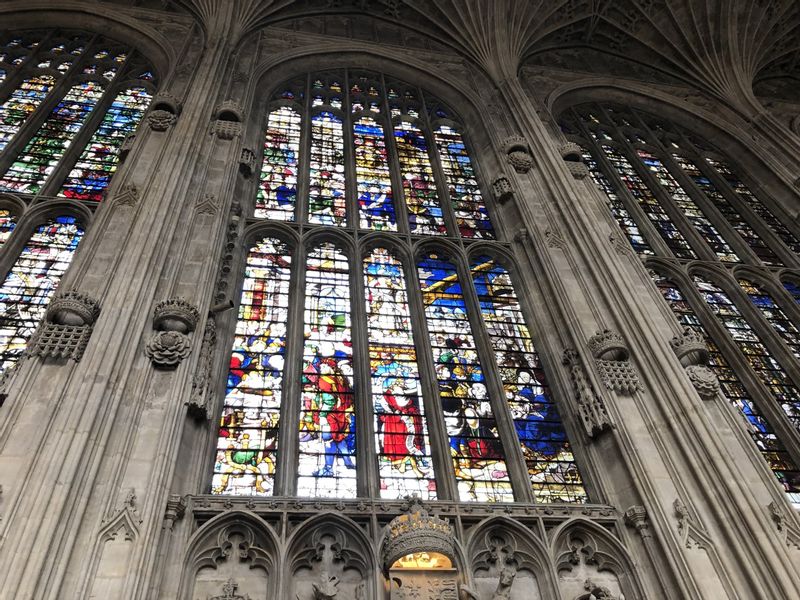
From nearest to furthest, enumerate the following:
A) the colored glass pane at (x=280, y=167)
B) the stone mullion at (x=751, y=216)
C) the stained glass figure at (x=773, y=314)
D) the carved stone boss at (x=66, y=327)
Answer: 1. the carved stone boss at (x=66, y=327)
2. the stained glass figure at (x=773, y=314)
3. the colored glass pane at (x=280, y=167)
4. the stone mullion at (x=751, y=216)

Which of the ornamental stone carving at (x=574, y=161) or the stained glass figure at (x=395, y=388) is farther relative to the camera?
the ornamental stone carving at (x=574, y=161)

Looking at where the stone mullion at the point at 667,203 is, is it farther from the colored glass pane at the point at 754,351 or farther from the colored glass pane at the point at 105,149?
the colored glass pane at the point at 105,149

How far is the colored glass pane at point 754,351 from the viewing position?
1130 centimetres

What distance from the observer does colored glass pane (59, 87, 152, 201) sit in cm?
1238

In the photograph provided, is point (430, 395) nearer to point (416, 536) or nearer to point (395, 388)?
point (395, 388)

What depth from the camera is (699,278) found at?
14.0 m

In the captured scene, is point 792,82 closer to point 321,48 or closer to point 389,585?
point 321,48

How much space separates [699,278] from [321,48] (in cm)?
1041

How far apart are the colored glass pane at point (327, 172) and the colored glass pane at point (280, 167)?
0.35m

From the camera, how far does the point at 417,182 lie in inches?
571

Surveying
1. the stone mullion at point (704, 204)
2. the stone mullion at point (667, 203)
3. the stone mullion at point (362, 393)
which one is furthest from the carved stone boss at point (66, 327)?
the stone mullion at point (704, 204)

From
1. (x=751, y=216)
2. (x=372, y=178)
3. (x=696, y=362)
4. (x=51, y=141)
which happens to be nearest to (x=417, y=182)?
(x=372, y=178)

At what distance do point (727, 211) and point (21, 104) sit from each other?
15.5 meters

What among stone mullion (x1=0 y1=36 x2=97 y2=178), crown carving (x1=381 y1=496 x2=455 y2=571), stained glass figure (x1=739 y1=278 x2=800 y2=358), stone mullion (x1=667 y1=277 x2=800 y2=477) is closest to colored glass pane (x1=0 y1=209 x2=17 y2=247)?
stone mullion (x1=0 y1=36 x2=97 y2=178)
